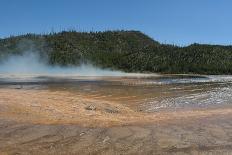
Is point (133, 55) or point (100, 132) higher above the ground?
point (133, 55)

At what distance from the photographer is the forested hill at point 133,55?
361 ft

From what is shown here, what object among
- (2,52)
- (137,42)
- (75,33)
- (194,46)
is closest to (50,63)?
(2,52)

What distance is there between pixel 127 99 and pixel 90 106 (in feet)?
20.7

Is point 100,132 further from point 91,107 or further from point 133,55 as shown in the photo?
point 133,55

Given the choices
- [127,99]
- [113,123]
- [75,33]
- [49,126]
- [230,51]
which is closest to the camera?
[49,126]

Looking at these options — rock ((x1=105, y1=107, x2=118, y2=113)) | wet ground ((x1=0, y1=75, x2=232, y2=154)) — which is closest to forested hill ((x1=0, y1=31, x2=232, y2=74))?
rock ((x1=105, y1=107, x2=118, y2=113))

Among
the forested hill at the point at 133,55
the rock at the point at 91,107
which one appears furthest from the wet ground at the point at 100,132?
the forested hill at the point at 133,55

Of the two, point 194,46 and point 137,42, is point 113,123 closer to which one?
point 194,46

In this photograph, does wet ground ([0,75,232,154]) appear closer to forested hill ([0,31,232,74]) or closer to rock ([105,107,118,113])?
rock ([105,107,118,113])

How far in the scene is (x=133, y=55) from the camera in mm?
128750

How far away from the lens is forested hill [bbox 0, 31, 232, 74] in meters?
110

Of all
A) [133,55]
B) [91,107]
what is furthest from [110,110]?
[133,55]

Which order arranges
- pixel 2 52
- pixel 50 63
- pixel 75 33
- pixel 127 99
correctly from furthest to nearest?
1. pixel 75 33
2. pixel 2 52
3. pixel 50 63
4. pixel 127 99

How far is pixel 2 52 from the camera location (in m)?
122
